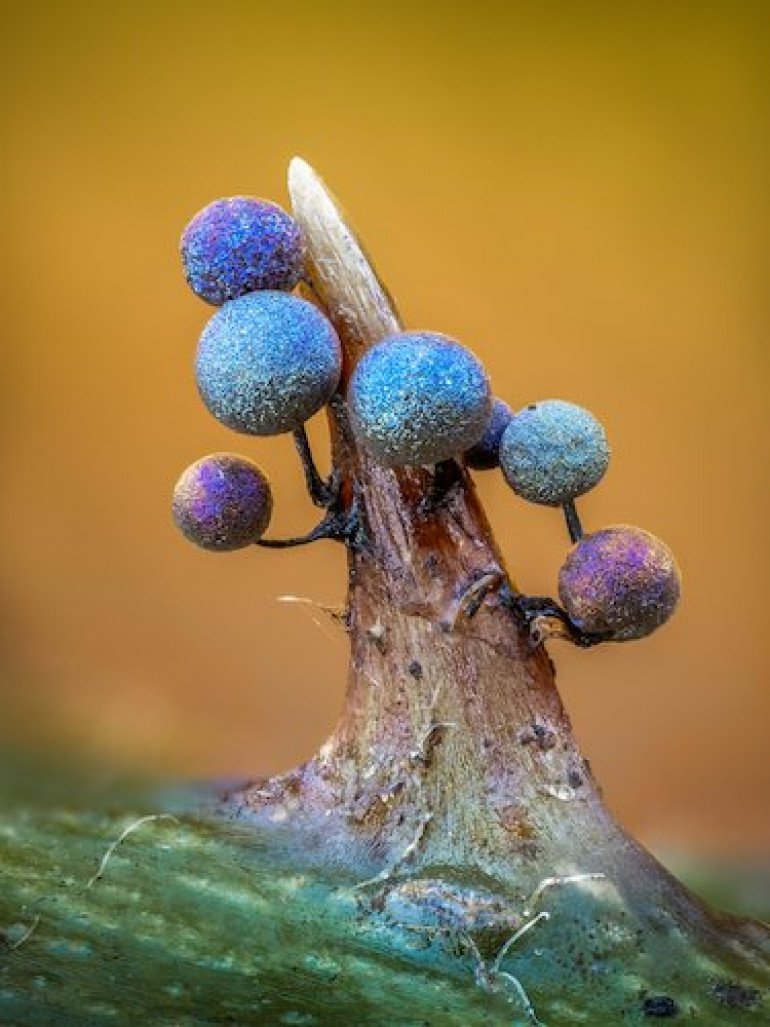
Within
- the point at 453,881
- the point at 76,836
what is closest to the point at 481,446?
the point at 453,881

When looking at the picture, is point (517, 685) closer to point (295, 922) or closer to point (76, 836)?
point (295, 922)

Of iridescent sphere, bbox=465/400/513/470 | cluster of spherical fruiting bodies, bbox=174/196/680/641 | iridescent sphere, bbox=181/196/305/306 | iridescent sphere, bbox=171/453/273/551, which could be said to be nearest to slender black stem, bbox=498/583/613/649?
cluster of spherical fruiting bodies, bbox=174/196/680/641

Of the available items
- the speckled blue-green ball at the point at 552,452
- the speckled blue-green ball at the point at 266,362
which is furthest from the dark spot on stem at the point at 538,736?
the speckled blue-green ball at the point at 266,362

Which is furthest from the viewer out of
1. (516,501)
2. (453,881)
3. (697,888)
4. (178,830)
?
(516,501)

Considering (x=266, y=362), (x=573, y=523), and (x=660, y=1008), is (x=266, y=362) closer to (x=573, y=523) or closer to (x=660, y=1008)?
(x=573, y=523)

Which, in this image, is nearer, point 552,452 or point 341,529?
point 552,452

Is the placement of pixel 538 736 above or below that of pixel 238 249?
below

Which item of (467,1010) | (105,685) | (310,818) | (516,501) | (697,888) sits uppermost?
(516,501)

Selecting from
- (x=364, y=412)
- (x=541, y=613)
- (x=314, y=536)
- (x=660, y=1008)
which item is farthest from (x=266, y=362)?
(x=660, y=1008)
